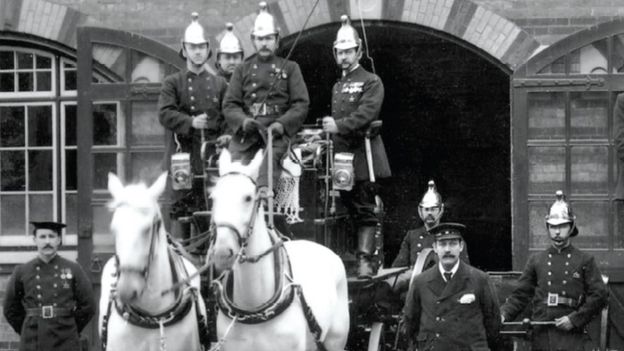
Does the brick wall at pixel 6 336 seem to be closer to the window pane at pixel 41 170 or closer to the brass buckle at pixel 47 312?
the window pane at pixel 41 170

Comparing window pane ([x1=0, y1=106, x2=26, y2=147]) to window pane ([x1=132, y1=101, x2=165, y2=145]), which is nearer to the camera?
window pane ([x1=132, y1=101, x2=165, y2=145])

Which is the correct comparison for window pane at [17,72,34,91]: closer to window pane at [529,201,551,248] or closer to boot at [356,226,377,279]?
boot at [356,226,377,279]

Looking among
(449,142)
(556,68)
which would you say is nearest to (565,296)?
(556,68)

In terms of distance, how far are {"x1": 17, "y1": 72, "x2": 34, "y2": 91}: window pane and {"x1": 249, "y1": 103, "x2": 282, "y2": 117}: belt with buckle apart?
4.77 m

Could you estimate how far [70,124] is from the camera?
47.5 feet

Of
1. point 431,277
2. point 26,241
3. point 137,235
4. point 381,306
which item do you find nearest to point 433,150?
point 26,241

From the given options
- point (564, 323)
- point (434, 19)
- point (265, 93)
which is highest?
point (434, 19)

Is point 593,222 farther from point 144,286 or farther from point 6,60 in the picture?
point 6,60

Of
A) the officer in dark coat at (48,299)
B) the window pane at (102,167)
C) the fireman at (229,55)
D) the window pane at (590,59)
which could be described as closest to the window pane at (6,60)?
the window pane at (102,167)

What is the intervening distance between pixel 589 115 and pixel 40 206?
19.5 feet

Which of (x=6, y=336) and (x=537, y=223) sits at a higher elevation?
(x=537, y=223)

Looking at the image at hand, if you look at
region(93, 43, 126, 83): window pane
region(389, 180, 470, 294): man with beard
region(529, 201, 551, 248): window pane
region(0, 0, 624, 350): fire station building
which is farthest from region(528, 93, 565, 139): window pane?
Result: region(93, 43, 126, 83): window pane

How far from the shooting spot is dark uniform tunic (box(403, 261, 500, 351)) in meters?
9.41

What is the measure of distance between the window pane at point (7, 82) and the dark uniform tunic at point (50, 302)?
12.4 feet
